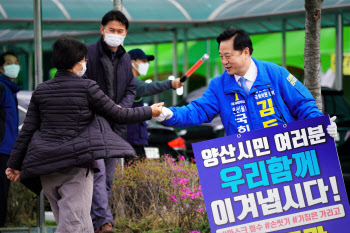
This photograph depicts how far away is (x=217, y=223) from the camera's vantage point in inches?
164

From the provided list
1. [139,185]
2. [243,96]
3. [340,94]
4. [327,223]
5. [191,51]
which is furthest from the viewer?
[191,51]

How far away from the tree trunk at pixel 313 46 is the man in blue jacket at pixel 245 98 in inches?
67.0

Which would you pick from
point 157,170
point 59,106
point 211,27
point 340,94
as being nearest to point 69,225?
point 59,106

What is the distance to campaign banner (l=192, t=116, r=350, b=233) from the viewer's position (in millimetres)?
4168

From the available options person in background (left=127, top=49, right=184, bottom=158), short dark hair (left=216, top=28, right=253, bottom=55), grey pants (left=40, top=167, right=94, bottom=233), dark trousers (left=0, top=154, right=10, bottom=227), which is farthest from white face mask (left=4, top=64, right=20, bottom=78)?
short dark hair (left=216, top=28, right=253, bottom=55)

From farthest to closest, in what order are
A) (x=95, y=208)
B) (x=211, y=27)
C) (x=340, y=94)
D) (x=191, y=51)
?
(x=191, y=51), (x=211, y=27), (x=340, y=94), (x=95, y=208)

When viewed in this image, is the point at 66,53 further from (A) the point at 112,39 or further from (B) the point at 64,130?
(A) the point at 112,39

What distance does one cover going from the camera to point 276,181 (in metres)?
4.20

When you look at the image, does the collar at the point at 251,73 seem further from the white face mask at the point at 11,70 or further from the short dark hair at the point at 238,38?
the white face mask at the point at 11,70

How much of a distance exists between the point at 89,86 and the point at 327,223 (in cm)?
186

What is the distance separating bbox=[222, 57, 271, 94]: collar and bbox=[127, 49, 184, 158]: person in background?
7.48ft

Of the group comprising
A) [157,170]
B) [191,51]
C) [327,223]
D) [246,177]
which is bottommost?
[327,223]

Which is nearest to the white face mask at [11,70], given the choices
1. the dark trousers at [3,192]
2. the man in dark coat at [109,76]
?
the dark trousers at [3,192]

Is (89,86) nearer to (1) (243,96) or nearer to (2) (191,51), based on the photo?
(1) (243,96)
